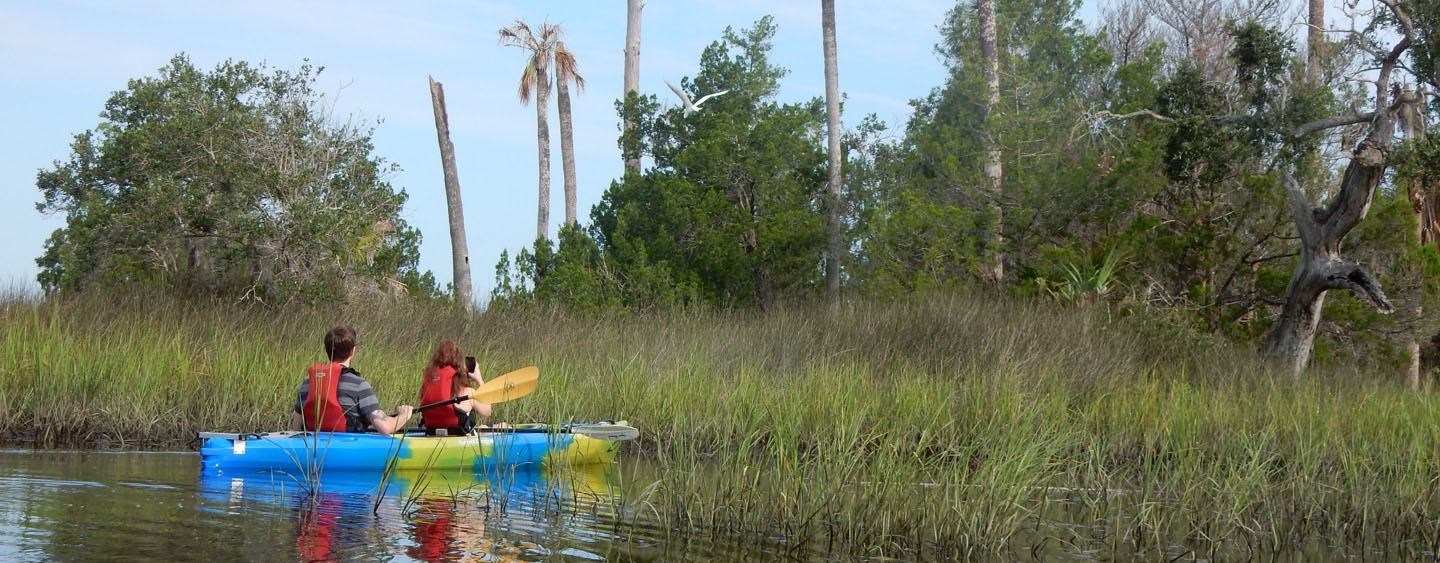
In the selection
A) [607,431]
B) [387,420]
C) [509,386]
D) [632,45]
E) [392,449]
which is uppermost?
[632,45]

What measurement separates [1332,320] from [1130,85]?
527 centimetres

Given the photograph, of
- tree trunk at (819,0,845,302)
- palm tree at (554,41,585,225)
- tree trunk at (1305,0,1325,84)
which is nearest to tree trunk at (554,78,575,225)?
palm tree at (554,41,585,225)

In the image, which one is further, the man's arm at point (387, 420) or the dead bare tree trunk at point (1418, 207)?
the dead bare tree trunk at point (1418, 207)

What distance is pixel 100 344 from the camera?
40.1 feet

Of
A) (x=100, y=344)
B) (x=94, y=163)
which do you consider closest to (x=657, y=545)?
(x=100, y=344)

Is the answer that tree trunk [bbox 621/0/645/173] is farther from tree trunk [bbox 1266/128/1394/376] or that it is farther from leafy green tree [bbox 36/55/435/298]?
tree trunk [bbox 1266/128/1394/376]

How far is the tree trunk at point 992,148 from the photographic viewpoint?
2127 centimetres

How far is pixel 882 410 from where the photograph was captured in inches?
425

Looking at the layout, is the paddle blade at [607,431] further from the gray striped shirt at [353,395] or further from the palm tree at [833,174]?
the palm tree at [833,174]

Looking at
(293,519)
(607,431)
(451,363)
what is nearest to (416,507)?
(293,519)

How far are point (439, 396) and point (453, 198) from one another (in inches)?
640

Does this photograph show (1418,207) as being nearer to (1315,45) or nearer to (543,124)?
(1315,45)

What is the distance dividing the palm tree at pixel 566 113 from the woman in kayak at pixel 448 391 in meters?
18.2

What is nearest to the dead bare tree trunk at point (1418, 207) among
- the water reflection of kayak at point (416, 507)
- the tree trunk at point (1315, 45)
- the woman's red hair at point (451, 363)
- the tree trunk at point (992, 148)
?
the tree trunk at point (1315, 45)
